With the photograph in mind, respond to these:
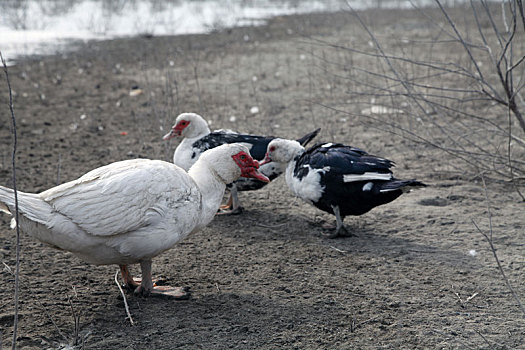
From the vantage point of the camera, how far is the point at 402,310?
3.58m

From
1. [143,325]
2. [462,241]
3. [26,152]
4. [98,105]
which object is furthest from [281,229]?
[98,105]

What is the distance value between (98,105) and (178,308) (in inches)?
215

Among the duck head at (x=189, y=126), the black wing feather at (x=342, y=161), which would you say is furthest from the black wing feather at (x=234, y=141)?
the black wing feather at (x=342, y=161)

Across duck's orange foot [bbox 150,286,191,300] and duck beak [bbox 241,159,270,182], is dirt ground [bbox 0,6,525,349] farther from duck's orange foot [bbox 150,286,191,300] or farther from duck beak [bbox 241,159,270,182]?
duck beak [bbox 241,159,270,182]

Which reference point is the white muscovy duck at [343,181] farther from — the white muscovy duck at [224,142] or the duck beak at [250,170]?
the duck beak at [250,170]

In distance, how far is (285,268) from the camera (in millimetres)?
4215

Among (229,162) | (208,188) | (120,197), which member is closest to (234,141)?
(229,162)

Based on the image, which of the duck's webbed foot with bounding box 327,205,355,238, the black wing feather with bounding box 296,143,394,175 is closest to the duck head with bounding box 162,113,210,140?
the black wing feather with bounding box 296,143,394,175

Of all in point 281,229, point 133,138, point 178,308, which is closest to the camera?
point 178,308

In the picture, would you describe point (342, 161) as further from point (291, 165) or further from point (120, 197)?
point (120, 197)

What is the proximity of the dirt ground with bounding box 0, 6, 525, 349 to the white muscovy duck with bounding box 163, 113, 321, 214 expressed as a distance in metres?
0.27

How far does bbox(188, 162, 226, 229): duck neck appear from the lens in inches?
152

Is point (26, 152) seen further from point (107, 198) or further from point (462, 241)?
point (462, 241)

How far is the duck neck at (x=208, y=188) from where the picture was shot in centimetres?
386
